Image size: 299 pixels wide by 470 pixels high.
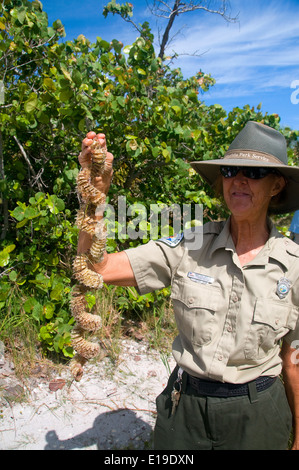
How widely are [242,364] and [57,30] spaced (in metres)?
3.28

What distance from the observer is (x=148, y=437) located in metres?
2.58

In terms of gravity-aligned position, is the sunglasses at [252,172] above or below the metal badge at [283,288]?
above

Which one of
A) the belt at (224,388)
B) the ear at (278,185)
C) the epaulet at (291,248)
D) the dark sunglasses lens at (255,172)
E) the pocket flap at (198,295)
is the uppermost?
the dark sunglasses lens at (255,172)

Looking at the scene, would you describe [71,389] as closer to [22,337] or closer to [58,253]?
[22,337]

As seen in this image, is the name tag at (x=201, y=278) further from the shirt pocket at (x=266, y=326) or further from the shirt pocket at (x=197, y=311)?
the shirt pocket at (x=266, y=326)

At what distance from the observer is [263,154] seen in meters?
1.63

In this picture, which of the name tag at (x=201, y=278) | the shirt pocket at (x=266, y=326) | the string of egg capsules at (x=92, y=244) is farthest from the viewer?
the name tag at (x=201, y=278)

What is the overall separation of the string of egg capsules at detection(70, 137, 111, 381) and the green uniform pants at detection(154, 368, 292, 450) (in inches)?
21.0

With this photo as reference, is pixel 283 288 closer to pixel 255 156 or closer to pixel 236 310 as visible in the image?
pixel 236 310

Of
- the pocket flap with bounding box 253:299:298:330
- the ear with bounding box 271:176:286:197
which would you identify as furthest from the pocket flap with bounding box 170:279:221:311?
the ear with bounding box 271:176:286:197

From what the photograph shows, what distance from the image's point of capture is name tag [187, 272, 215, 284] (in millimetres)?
1651

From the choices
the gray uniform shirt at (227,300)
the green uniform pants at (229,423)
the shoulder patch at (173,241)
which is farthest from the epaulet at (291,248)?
the green uniform pants at (229,423)

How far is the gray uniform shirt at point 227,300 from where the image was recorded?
5.06 feet

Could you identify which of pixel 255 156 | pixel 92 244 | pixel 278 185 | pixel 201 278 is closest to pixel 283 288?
pixel 201 278
